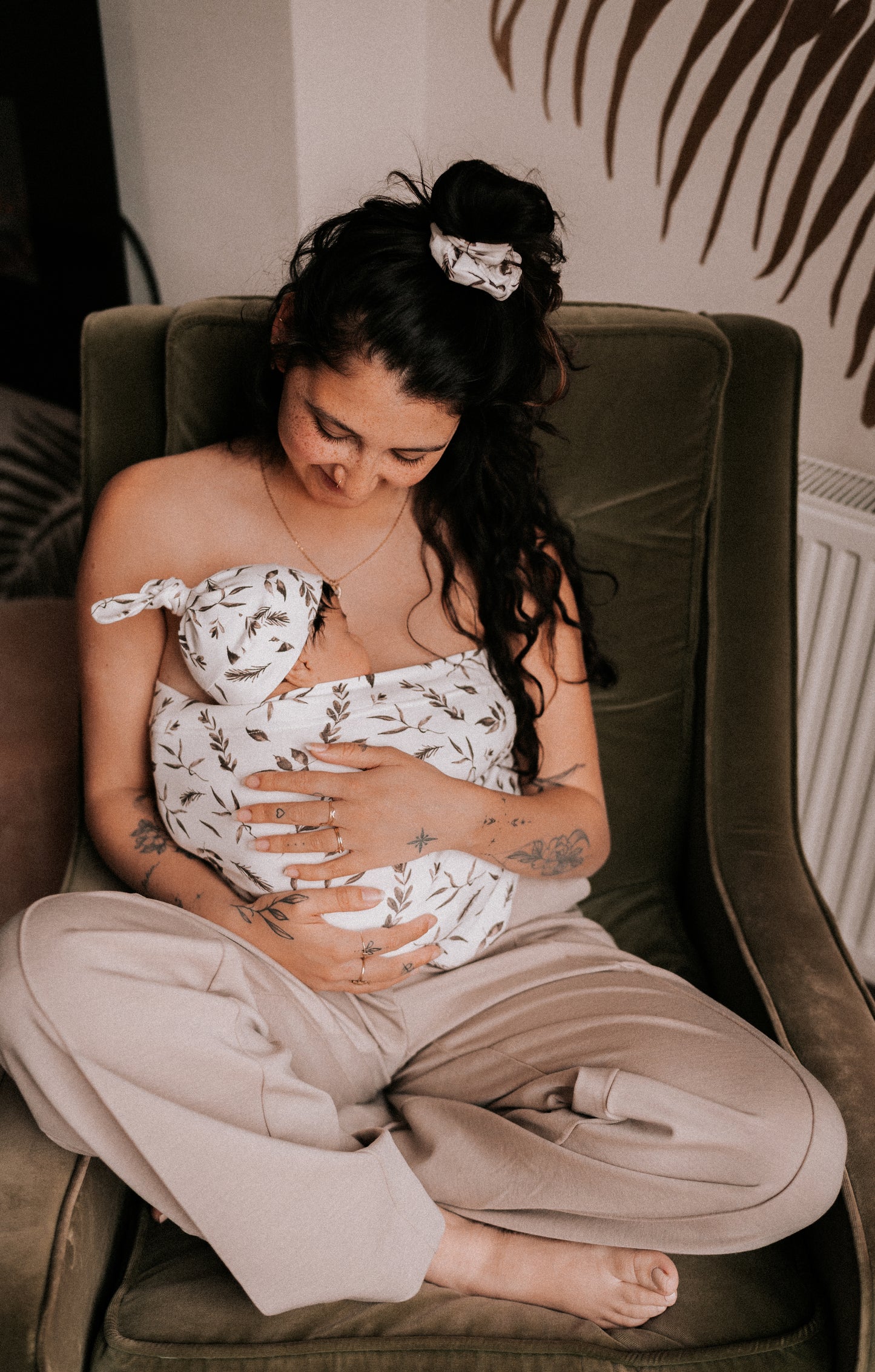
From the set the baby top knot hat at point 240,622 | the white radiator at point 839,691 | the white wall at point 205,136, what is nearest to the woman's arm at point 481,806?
the baby top knot hat at point 240,622

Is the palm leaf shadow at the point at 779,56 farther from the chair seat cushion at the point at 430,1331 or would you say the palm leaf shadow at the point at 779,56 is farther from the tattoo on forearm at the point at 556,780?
the chair seat cushion at the point at 430,1331

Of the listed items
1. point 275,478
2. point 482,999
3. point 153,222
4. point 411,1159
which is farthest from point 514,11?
point 411,1159

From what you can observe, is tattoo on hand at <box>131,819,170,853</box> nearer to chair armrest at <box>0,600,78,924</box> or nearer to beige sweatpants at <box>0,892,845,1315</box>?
beige sweatpants at <box>0,892,845,1315</box>

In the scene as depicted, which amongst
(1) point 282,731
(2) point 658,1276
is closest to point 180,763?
(1) point 282,731

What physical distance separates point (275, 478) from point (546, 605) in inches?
14.5

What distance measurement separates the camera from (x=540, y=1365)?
0.89 metres

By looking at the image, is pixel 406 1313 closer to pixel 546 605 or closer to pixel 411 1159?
pixel 411 1159

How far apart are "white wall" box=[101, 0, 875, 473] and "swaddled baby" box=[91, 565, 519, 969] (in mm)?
928

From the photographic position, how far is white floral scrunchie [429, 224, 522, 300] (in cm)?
98

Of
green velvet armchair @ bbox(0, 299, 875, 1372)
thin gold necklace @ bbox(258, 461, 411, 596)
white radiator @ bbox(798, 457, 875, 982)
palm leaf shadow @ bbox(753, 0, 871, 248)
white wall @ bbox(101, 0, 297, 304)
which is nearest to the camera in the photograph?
green velvet armchair @ bbox(0, 299, 875, 1372)

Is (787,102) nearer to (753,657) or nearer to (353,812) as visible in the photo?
(753,657)

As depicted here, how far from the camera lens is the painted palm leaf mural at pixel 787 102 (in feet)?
4.86

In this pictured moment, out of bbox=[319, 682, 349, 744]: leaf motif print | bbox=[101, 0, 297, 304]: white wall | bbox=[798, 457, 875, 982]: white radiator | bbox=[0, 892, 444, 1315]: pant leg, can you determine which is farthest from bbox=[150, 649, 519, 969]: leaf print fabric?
bbox=[101, 0, 297, 304]: white wall

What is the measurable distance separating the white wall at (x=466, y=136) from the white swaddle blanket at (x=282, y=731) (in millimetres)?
912
